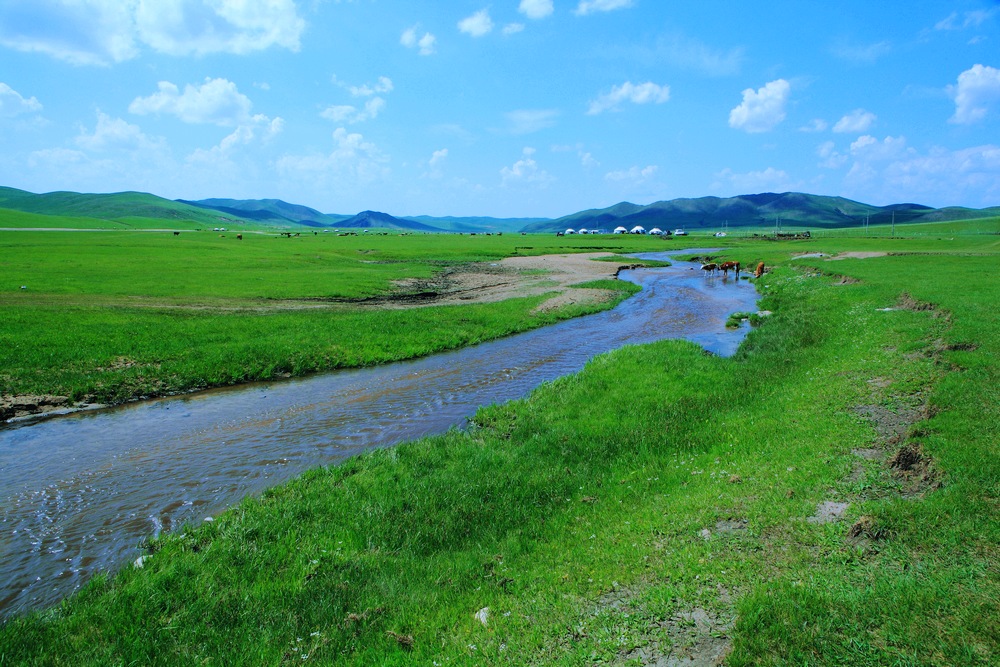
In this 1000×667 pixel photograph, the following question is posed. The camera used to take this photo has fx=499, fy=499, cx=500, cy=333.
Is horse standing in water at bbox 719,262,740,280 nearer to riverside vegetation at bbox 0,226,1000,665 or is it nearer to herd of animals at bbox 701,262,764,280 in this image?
herd of animals at bbox 701,262,764,280

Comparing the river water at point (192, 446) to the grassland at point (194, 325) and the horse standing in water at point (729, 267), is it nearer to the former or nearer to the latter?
the grassland at point (194, 325)

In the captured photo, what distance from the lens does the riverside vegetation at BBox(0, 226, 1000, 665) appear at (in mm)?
6582

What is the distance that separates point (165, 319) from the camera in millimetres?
30359

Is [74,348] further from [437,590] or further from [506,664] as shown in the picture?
[506,664]

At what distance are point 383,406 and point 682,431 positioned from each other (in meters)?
11.5

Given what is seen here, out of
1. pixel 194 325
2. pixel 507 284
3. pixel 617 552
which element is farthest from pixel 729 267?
pixel 617 552

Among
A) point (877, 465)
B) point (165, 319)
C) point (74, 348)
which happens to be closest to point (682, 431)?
point (877, 465)

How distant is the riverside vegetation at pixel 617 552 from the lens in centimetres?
658

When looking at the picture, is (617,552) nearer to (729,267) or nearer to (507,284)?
(507,284)

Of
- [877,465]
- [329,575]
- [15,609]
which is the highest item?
[877,465]

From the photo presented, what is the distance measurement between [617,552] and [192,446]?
553 inches

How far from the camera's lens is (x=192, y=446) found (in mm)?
16141

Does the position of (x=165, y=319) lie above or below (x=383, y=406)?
above

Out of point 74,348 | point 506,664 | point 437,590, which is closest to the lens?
point 506,664
